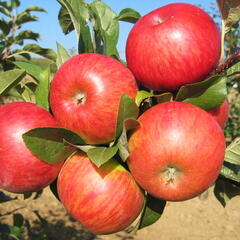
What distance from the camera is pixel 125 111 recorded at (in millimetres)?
759

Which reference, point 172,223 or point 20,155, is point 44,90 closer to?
point 20,155

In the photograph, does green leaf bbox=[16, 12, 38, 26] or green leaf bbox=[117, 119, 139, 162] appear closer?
green leaf bbox=[117, 119, 139, 162]

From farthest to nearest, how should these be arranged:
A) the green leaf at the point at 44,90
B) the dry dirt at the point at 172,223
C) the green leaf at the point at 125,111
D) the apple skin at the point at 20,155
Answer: the dry dirt at the point at 172,223 → the green leaf at the point at 44,90 → the apple skin at the point at 20,155 → the green leaf at the point at 125,111

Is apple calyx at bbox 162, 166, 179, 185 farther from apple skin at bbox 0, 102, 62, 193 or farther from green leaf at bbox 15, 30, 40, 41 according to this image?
green leaf at bbox 15, 30, 40, 41

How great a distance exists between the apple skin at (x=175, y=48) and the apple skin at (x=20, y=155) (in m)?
0.28

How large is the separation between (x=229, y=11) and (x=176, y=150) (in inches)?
16.2

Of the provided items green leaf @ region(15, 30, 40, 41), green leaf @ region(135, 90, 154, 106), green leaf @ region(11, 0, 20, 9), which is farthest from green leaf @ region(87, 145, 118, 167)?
green leaf @ region(11, 0, 20, 9)

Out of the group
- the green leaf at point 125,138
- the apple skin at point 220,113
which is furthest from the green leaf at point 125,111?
the apple skin at point 220,113

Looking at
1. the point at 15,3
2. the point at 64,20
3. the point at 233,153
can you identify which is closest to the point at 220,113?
the point at 233,153

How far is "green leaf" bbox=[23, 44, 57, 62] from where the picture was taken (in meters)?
2.13

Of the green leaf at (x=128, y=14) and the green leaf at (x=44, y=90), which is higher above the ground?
the green leaf at (x=128, y=14)

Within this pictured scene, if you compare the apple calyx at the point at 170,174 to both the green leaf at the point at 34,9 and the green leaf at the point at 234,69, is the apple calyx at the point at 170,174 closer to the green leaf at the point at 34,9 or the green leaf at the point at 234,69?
the green leaf at the point at 234,69

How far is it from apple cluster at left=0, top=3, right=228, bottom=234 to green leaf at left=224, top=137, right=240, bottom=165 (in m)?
0.14

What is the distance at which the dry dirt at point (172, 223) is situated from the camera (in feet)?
14.1
